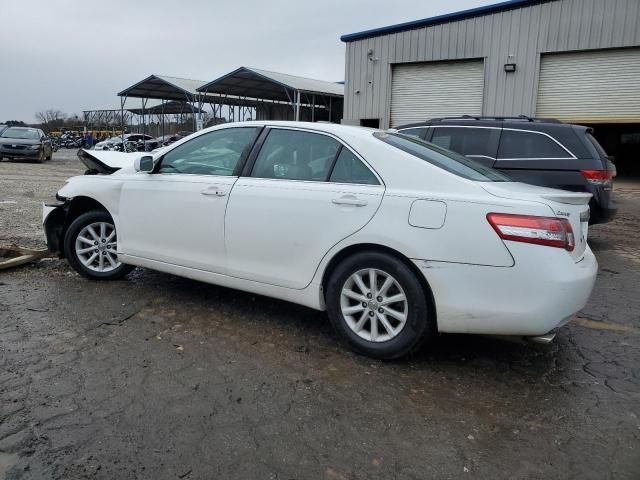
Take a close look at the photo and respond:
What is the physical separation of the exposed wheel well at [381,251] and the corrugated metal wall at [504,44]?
16099 millimetres

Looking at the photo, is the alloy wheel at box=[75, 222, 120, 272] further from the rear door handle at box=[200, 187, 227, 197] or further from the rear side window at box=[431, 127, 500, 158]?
the rear side window at box=[431, 127, 500, 158]

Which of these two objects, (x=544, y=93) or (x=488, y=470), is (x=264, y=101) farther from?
(x=488, y=470)

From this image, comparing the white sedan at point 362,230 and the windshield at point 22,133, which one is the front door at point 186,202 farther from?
the windshield at point 22,133

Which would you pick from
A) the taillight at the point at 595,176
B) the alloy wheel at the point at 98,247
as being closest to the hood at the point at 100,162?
the alloy wheel at the point at 98,247

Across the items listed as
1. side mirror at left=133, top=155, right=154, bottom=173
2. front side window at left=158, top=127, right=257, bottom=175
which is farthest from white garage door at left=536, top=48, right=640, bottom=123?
side mirror at left=133, top=155, right=154, bottom=173

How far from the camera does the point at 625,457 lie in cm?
263

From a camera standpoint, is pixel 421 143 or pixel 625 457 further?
pixel 421 143

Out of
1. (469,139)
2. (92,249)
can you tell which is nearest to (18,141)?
(92,249)

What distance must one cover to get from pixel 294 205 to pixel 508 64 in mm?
16127

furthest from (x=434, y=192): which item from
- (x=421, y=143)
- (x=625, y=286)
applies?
(x=625, y=286)

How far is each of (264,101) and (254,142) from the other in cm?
3885

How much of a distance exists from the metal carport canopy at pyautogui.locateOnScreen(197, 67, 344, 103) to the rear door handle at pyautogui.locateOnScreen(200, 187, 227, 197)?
24201mm

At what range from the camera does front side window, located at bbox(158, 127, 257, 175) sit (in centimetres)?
438

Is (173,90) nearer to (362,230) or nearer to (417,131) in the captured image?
(417,131)
